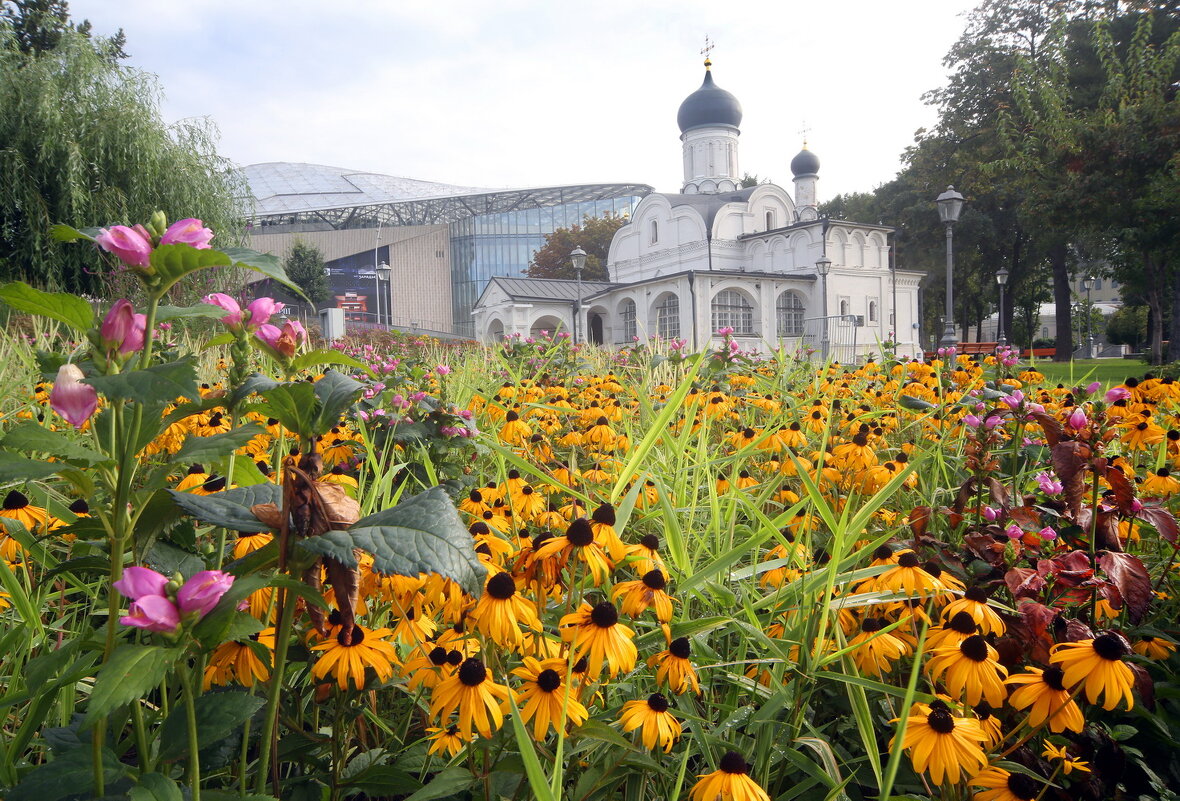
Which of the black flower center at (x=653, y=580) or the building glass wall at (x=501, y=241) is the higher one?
the building glass wall at (x=501, y=241)

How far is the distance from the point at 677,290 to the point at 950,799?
3089 centimetres


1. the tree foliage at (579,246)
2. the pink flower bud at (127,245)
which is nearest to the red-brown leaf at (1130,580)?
the pink flower bud at (127,245)

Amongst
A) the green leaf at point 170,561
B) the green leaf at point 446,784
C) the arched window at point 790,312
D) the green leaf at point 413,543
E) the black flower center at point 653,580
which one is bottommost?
the green leaf at point 446,784

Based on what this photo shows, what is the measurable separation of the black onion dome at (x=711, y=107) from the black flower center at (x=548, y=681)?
39.1m

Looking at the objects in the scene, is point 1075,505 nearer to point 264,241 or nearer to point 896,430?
point 896,430

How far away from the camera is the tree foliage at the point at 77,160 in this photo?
12.0 meters

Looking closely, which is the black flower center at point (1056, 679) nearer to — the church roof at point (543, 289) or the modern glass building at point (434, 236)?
the church roof at point (543, 289)

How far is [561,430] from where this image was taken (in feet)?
11.6

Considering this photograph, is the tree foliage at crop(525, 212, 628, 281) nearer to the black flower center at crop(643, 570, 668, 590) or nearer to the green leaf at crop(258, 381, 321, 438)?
the black flower center at crop(643, 570, 668, 590)

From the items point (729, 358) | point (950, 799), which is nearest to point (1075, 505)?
point (950, 799)

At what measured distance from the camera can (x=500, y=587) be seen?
1068 mm

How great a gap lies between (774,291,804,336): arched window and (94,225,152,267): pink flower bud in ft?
109

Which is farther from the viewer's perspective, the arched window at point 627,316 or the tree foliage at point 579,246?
the tree foliage at point 579,246

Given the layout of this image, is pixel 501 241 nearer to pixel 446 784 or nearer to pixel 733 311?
pixel 733 311
